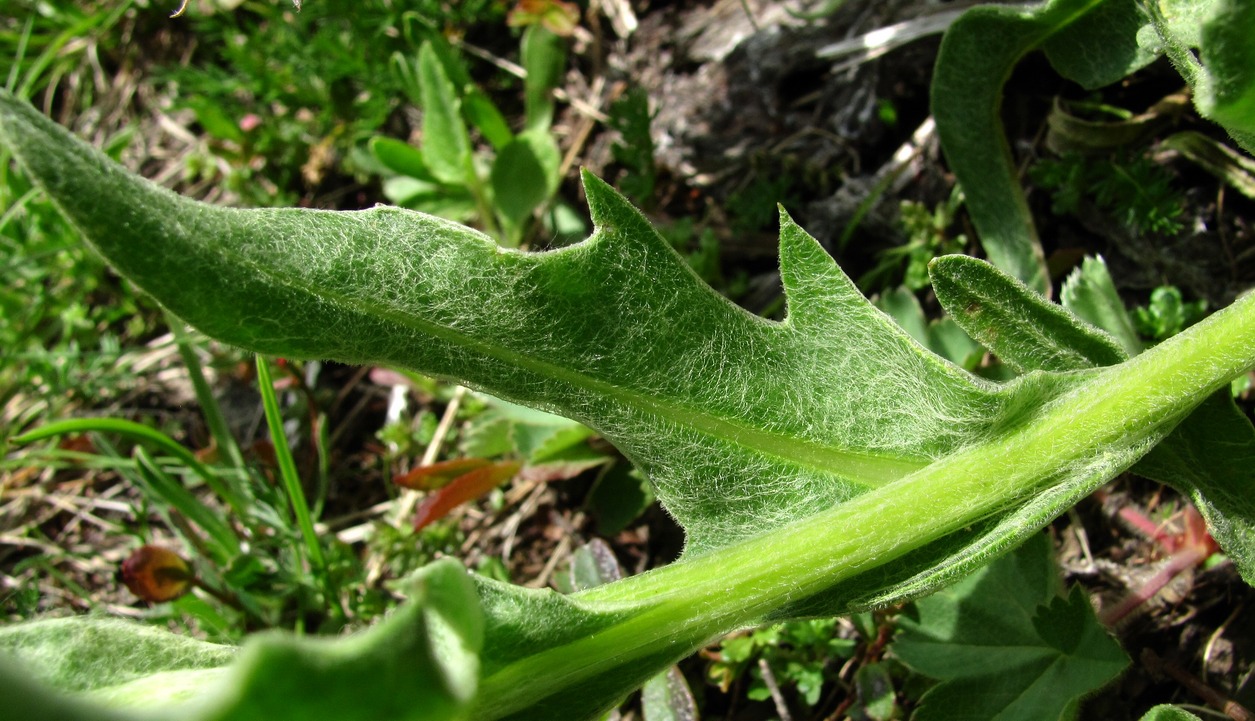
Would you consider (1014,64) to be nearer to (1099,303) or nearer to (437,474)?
(1099,303)

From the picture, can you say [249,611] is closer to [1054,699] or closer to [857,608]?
[857,608]

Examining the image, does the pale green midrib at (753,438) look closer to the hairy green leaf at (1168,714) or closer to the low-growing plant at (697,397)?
the low-growing plant at (697,397)

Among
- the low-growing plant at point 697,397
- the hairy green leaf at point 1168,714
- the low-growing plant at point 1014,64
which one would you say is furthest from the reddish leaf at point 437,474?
the hairy green leaf at point 1168,714

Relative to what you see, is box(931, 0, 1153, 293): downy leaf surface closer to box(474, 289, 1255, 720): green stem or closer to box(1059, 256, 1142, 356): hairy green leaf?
box(1059, 256, 1142, 356): hairy green leaf

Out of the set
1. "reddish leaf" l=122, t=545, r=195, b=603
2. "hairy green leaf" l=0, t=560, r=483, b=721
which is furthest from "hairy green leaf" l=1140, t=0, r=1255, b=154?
"reddish leaf" l=122, t=545, r=195, b=603

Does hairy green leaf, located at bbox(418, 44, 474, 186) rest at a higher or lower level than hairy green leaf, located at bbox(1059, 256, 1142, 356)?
higher
